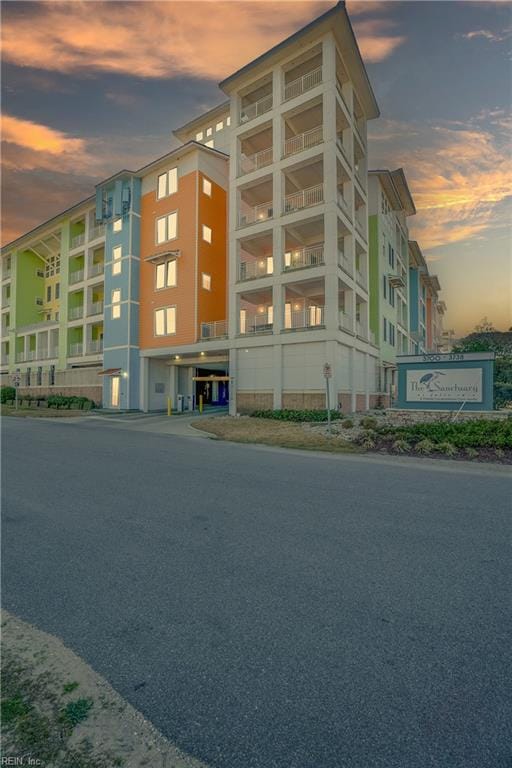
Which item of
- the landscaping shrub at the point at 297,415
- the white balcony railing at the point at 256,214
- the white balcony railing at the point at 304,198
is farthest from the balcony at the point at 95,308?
the landscaping shrub at the point at 297,415

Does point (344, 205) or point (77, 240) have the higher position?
point (77, 240)

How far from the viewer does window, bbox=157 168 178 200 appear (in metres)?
30.2

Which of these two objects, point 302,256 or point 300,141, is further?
point 302,256

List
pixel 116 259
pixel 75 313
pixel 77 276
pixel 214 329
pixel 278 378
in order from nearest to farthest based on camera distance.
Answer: pixel 278 378, pixel 214 329, pixel 116 259, pixel 77 276, pixel 75 313

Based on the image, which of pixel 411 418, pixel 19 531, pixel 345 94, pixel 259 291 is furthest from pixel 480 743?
pixel 345 94

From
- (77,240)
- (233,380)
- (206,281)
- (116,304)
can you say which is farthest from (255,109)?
(77,240)

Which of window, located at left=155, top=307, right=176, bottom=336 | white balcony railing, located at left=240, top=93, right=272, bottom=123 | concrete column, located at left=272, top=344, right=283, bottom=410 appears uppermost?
white balcony railing, located at left=240, top=93, right=272, bottom=123

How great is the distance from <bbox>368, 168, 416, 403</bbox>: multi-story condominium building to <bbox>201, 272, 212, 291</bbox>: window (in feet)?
43.6

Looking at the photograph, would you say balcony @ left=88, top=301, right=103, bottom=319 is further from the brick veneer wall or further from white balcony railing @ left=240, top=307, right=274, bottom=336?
the brick veneer wall

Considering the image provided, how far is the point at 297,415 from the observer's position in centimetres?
2075

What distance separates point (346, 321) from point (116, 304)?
19277mm

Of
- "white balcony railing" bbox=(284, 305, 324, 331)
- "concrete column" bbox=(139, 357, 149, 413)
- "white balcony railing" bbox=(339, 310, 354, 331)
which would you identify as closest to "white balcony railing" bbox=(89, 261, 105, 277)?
"concrete column" bbox=(139, 357, 149, 413)

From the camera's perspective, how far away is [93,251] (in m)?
38.6

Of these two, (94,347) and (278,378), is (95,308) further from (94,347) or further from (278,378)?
(278,378)
